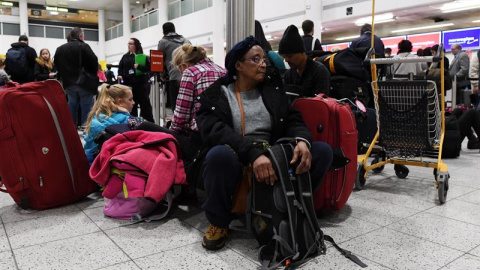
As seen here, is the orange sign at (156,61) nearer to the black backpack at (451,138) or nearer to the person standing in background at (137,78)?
the person standing in background at (137,78)

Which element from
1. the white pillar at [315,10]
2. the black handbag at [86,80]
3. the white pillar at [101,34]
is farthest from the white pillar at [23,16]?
the black handbag at [86,80]

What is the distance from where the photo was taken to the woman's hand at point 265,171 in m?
1.71

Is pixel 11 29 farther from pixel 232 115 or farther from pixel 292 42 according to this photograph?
pixel 232 115

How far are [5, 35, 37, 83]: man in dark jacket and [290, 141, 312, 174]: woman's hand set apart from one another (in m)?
5.66

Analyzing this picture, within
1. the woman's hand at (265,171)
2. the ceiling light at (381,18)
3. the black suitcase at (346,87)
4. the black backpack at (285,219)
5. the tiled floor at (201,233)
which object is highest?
the ceiling light at (381,18)

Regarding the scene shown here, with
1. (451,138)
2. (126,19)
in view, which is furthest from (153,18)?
(451,138)

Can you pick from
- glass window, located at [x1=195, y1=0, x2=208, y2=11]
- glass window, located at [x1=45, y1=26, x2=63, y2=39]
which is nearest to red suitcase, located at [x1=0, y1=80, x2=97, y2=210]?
glass window, located at [x1=195, y1=0, x2=208, y2=11]

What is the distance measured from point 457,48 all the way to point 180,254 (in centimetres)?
799

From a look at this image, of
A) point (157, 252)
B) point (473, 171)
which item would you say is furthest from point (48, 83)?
point (473, 171)

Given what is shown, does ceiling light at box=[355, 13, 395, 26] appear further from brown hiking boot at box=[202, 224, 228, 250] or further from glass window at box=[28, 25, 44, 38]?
glass window at box=[28, 25, 44, 38]

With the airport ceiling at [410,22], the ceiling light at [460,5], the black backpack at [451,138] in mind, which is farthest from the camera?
the airport ceiling at [410,22]

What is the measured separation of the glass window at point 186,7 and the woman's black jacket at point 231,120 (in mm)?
14721

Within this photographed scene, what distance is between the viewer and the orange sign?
5031 millimetres

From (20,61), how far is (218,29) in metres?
9.04
